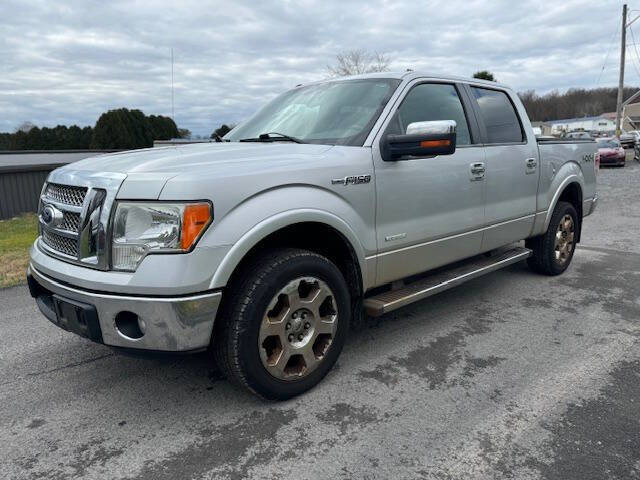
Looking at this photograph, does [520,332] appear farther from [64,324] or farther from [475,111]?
[64,324]

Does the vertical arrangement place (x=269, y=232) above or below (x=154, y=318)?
above

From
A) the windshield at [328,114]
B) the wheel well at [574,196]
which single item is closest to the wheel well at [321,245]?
the windshield at [328,114]

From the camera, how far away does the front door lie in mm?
3391

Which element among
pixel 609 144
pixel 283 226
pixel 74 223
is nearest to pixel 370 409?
pixel 283 226

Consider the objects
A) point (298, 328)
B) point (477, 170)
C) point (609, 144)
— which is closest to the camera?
point (298, 328)

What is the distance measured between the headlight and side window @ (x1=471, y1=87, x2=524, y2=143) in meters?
2.91

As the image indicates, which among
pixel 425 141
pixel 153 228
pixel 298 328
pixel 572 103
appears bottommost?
pixel 298 328

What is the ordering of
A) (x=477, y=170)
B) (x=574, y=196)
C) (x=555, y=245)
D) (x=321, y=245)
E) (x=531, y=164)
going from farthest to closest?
1. (x=574, y=196)
2. (x=555, y=245)
3. (x=531, y=164)
4. (x=477, y=170)
5. (x=321, y=245)

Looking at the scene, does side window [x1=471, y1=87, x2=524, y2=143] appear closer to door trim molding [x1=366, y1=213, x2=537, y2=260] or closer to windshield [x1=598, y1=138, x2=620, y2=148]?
door trim molding [x1=366, y1=213, x2=537, y2=260]

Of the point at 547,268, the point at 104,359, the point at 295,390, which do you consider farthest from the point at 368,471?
the point at 547,268

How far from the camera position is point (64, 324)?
2727 millimetres

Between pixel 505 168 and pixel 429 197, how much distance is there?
46.9 inches

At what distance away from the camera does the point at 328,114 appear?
365 cm

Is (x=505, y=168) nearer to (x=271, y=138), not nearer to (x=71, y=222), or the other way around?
(x=271, y=138)
